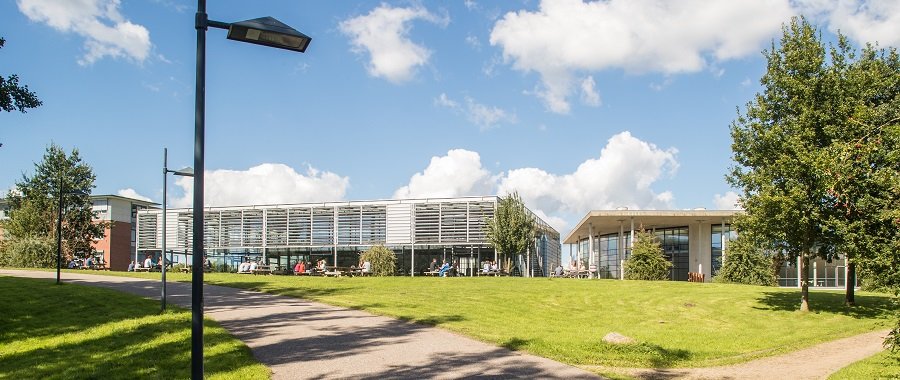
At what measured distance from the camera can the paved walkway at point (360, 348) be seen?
9.77m

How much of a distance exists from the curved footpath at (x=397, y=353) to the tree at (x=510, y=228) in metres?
23.0

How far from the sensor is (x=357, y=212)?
165ft

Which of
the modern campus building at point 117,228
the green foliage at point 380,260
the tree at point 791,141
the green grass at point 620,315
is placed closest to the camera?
the green grass at point 620,315

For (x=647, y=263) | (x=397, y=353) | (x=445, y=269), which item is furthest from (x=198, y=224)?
(x=445, y=269)

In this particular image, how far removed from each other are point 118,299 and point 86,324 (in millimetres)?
A: 4416

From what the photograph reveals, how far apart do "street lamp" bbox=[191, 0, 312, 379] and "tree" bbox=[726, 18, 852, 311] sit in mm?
17894

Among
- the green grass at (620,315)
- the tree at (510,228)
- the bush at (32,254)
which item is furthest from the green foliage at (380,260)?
the bush at (32,254)

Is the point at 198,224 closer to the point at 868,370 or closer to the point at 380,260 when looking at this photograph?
the point at 868,370

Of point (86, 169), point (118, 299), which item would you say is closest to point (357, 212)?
point (86, 169)

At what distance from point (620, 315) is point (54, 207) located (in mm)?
42521

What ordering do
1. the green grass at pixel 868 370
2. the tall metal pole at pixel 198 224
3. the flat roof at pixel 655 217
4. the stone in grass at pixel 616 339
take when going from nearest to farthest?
1. the tall metal pole at pixel 198 224
2. the green grass at pixel 868 370
3. the stone in grass at pixel 616 339
4. the flat roof at pixel 655 217

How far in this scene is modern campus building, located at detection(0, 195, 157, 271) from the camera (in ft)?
213

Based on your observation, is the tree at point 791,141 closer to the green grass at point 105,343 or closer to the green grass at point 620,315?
the green grass at point 620,315

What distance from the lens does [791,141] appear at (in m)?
20.8
